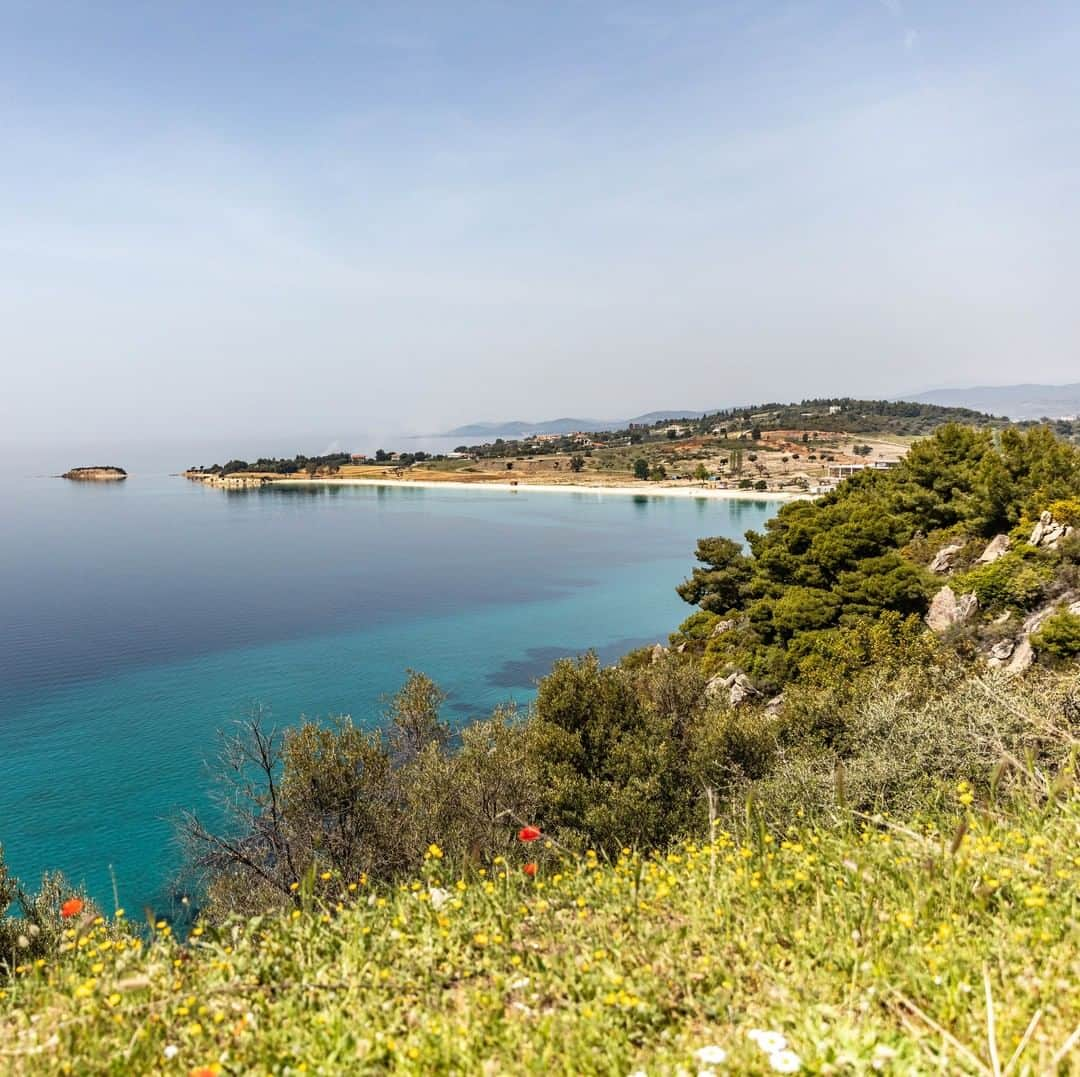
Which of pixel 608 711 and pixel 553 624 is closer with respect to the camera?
pixel 608 711

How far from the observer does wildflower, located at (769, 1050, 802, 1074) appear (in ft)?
11.3

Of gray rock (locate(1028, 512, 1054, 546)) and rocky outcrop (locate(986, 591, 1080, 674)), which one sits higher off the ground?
gray rock (locate(1028, 512, 1054, 546))

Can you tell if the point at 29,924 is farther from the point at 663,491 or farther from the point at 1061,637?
the point at 663,491

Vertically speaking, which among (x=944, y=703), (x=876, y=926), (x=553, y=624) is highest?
(x=876, y=926)

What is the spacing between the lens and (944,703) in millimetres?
15062

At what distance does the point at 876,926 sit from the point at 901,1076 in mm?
1631

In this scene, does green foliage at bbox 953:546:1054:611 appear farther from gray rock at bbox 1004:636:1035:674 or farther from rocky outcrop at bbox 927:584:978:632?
gray rock at bbox 1004:636:1035:674

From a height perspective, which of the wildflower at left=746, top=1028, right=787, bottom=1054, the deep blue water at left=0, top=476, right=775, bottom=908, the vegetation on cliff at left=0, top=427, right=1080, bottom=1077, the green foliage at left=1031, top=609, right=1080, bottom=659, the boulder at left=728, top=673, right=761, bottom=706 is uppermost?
the wildflower at left=746, top=1028, right=787, bottom=1054

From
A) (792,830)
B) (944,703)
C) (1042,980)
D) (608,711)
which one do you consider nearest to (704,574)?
(608,711)

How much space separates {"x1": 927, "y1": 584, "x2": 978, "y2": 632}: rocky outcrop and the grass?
85.4 feet

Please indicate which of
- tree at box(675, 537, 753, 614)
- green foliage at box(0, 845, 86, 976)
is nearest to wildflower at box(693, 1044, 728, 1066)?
green foliage at box(0, 845, 86, 976)

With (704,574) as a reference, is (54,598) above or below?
below

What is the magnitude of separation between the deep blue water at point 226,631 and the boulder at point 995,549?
2730cm

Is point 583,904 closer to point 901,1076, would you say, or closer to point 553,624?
point 901,1076
